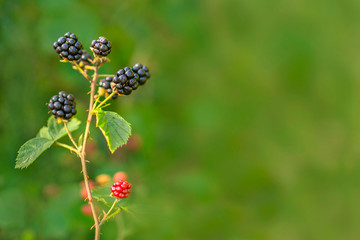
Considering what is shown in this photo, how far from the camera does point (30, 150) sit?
0.50 metres

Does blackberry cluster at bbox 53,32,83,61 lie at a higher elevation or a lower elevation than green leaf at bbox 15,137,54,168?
higher

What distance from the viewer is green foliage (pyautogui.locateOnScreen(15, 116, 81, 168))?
48 centimetres

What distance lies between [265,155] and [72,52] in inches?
90.0

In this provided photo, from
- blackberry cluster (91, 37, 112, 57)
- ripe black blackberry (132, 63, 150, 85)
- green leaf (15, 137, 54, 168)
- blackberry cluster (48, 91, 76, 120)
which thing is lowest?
green leaf (15, 137, 54, 168)

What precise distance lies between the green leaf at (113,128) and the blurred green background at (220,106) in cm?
69

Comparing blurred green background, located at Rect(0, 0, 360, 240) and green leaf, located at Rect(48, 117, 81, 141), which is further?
blurred green background, located at Rect(0, 0, 360, 240)

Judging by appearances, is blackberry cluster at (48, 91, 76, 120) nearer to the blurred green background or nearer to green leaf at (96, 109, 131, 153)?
green leaf at (96, 109, 131, 153)

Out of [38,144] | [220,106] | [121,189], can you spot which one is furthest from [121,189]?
[220,106]

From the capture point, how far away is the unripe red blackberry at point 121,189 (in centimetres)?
50

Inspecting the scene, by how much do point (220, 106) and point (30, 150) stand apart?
2.20 metres

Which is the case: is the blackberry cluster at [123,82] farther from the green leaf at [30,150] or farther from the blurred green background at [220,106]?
the blurred green background at [220,106]

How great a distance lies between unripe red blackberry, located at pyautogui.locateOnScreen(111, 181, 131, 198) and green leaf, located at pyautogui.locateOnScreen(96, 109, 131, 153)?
0.13ft

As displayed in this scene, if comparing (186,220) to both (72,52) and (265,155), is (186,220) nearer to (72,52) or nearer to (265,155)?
(265,155)

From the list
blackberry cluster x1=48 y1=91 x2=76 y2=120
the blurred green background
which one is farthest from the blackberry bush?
the blurred green background
